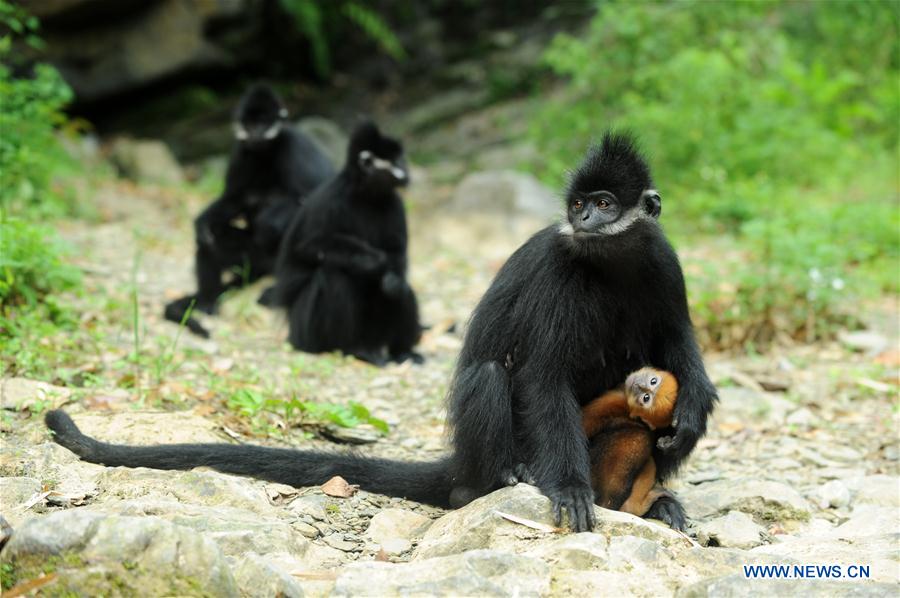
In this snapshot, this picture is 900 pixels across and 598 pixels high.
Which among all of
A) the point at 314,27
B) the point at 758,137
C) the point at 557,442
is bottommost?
the point at 557,442

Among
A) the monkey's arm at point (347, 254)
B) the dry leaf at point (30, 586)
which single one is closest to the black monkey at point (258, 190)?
the monkey's arm at point (347, 254)

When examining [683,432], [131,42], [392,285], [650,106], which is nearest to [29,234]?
[392,285]

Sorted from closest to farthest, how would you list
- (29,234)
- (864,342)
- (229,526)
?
Answer: (229,526)
(29,234)
(864,342)

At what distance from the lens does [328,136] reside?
47.2 ft

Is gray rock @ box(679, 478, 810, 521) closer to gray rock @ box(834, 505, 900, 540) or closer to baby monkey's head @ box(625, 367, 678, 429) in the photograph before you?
gray rock @ box(834, 505, 900, 540)

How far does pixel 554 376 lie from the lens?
398 centimetres

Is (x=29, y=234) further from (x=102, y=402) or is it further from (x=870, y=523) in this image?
(x=870, y=523)

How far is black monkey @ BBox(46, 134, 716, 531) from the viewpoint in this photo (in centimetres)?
398

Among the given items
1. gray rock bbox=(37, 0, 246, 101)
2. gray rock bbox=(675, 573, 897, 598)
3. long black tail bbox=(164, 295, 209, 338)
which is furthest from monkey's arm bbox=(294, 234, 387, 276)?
gray rock bbox=(37, 0, 246, 101)

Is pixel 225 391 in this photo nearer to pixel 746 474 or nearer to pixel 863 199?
pixel 746 474

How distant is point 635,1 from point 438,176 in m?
3.73

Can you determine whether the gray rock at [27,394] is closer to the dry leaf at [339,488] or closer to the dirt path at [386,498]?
the dirt path at [386,498]

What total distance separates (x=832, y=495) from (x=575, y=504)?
1.73m

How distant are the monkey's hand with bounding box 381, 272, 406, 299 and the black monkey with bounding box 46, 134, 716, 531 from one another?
10.6 feet
